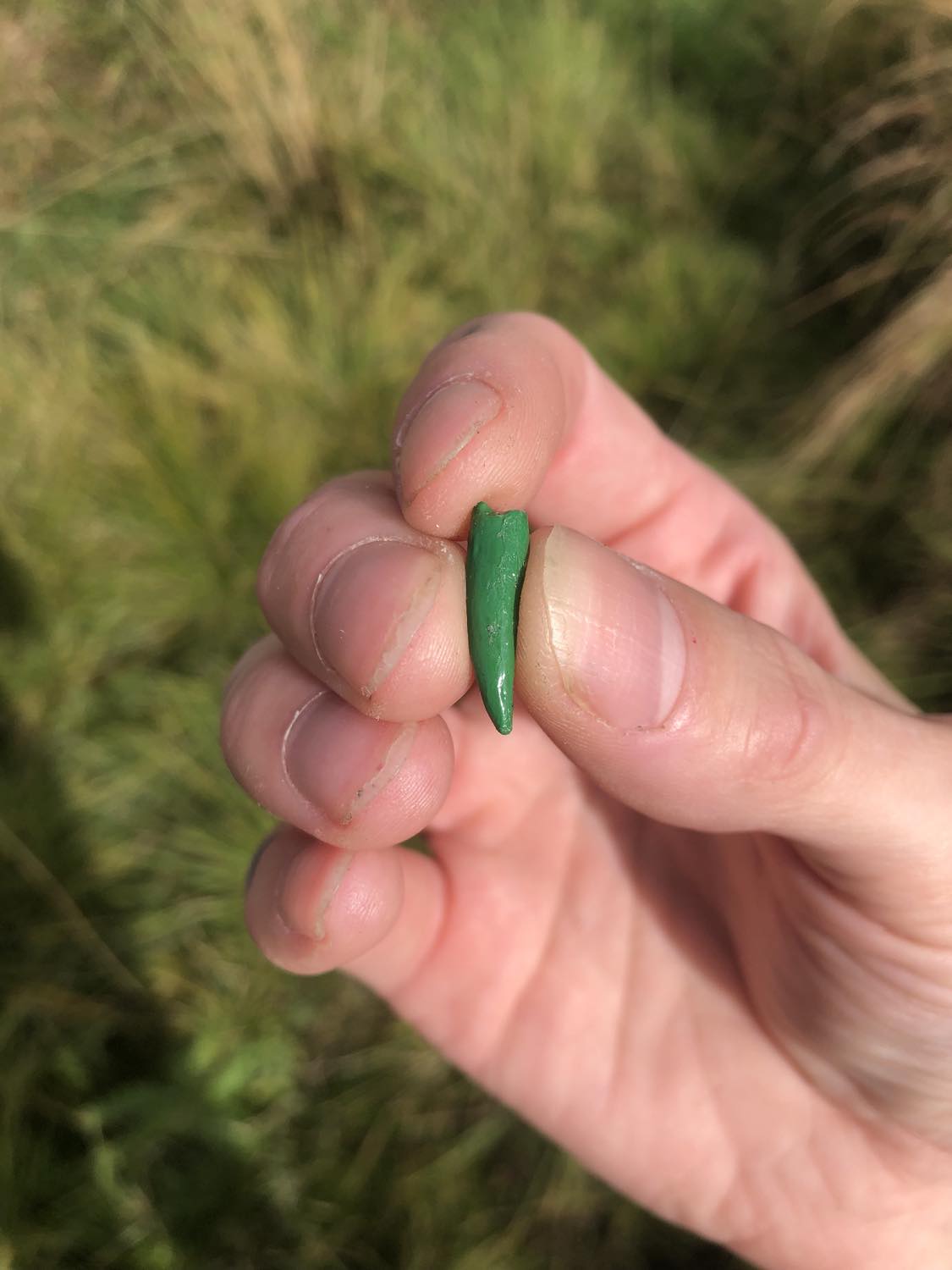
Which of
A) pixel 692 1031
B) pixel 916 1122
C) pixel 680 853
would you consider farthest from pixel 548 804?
pixel 916 1122

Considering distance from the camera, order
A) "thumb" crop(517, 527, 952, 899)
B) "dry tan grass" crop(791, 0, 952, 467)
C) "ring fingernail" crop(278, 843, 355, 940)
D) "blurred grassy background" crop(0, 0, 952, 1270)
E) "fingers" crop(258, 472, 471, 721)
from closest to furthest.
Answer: "thumb" crop(517, 527, 952, 899)
"fingers" crop(258, 472, 471, 721)
"ring fingernail" crop(278, 843, 355, 940)
"blurred grassy background" crop(0, 0, 952, 1270)
"dry tan grass" crop(791, 0, 952, 467)

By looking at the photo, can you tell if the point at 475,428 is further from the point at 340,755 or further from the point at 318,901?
the point at 318,901

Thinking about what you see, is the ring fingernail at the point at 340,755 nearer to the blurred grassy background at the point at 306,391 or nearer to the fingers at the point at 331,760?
the fingers at the point at 331,760

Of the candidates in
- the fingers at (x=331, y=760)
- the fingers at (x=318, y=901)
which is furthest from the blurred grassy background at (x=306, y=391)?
the fingers at (x=331, y=760)

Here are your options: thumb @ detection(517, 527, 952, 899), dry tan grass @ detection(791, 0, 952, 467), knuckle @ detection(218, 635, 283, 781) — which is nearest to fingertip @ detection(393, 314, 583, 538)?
thumb @ detection(517, 527, 952, 899)

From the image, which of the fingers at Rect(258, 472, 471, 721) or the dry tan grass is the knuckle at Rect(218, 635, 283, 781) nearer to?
the fingers at Rect(258, 472, 471, 721)

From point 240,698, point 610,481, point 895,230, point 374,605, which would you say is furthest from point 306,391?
point 895,230
